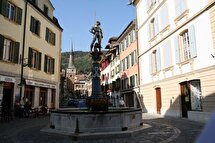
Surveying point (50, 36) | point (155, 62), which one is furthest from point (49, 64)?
point (155, 62)

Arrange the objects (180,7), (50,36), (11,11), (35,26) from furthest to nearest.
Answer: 1. (50,36)
2. (35,26)
3. (11,11)
4. (180,7)

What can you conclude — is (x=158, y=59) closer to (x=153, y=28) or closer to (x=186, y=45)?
(x=153, y=28)

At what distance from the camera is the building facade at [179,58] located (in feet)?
47.7

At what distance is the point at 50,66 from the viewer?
2603 cm

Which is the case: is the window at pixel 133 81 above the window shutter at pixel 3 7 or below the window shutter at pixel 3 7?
below

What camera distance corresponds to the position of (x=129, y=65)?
3381 cm

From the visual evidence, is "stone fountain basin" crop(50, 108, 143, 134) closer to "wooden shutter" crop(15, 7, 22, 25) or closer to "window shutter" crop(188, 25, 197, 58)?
"window shutter" crop(188, 25, 197, 58)

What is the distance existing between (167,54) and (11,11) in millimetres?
13403

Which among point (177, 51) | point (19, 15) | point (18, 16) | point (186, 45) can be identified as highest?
point (19, 15)

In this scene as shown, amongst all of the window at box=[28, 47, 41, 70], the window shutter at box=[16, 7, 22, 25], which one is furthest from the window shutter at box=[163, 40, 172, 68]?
the window shutter at box=[16, 7, 22, 25]

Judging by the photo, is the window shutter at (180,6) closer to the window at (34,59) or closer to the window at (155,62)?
the window at (155,62)

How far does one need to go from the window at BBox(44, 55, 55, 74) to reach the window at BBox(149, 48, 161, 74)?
35.9ft

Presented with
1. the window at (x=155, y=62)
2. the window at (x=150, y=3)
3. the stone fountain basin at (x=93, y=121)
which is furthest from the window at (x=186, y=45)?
the stone fountain basin at (x=93, y=121)

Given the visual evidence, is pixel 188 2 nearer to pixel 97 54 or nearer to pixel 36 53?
pixel 97 54
